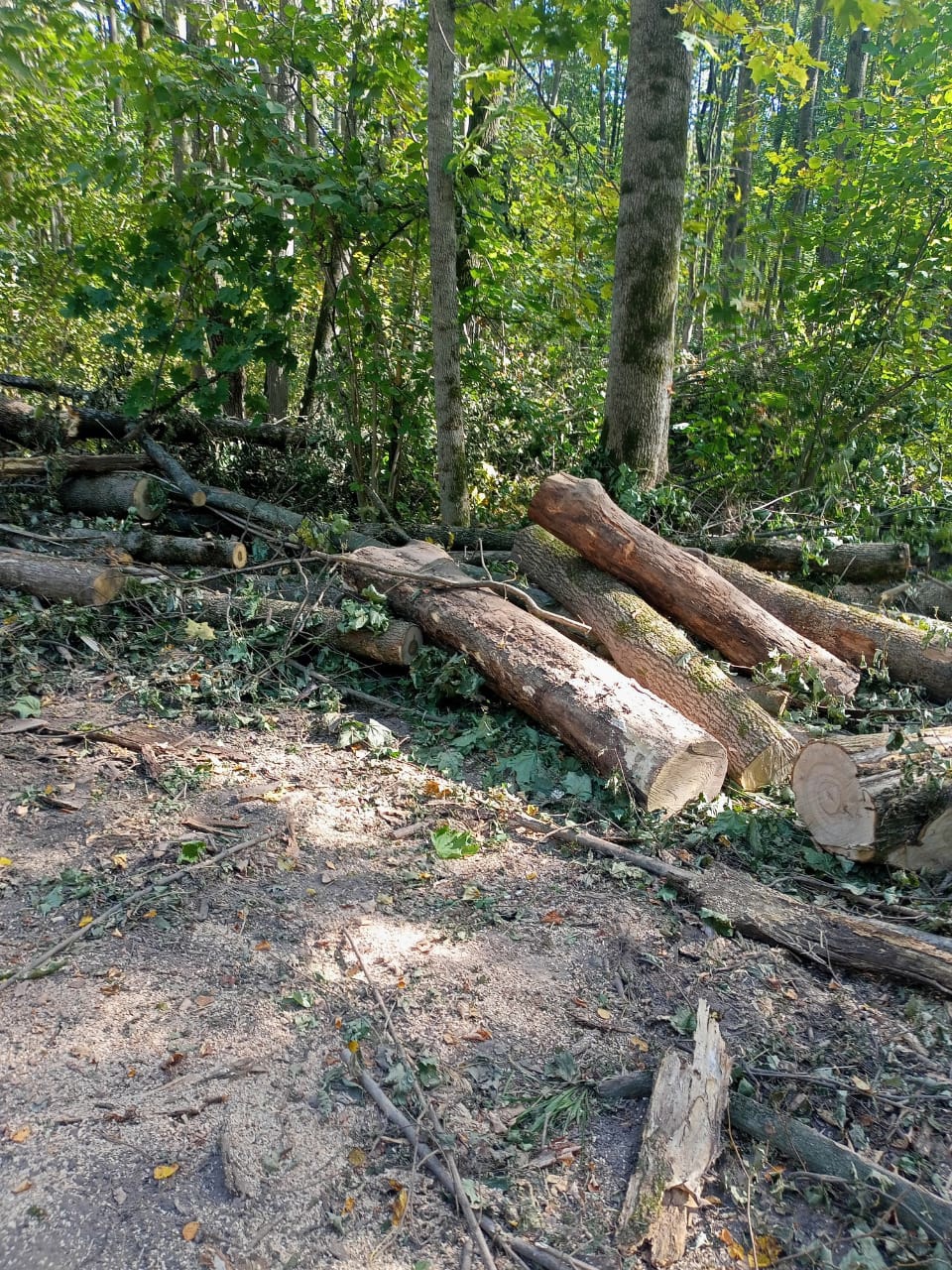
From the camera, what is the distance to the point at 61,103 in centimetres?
764

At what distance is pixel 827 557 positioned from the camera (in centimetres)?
649

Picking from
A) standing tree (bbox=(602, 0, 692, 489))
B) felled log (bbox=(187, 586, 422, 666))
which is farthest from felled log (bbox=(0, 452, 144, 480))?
standing tree (bbox=(602, 0, 692, 489))

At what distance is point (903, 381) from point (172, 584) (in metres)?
6.39

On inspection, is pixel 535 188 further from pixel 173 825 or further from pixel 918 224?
pixel 173 825

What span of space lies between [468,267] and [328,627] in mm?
4225

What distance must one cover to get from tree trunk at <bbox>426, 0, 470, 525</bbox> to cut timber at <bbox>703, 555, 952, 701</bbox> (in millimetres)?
2420

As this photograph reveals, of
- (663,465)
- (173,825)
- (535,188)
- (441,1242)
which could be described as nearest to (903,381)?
(663,465)

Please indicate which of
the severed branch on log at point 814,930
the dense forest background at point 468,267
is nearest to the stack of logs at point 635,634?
the severed branch on log at point 814,930

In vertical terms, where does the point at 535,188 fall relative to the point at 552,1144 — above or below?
above

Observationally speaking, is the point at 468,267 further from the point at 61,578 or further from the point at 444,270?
the point at 61,578

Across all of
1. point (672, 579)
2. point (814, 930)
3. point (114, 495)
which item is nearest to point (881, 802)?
point (814, 930)

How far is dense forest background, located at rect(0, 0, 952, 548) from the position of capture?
21.2 feet

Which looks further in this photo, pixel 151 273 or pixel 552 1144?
pixel 151 273

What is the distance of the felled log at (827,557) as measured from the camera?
644 centimetres
